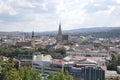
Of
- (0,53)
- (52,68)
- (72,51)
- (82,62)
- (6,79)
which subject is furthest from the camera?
(72,51)

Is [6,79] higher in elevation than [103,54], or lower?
higher

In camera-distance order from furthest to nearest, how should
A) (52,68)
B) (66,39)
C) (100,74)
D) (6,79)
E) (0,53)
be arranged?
(66,39)
(0,53)
(52,68)
(100,74)
(6,79)

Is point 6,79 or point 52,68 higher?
point 6,79

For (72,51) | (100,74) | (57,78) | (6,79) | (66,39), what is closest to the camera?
(6,79)

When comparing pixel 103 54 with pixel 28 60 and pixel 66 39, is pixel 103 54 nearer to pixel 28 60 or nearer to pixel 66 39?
pixel 28 60

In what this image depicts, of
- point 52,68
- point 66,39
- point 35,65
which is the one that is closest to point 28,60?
point 35,65

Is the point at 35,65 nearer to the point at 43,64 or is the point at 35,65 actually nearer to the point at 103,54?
the point at 43,64

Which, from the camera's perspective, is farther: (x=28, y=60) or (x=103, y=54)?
(x=103, y=54)

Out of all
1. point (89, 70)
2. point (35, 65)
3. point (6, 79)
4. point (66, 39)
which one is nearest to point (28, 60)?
point (35, 65)

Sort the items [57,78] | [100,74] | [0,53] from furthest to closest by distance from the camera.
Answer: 1. [0,53]
2. [100,74]
3. [57,78]
